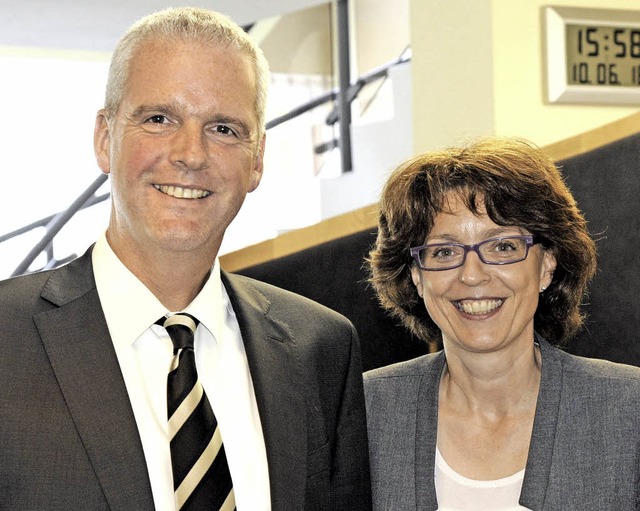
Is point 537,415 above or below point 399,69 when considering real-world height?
below

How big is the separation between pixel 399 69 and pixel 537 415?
4202 mm

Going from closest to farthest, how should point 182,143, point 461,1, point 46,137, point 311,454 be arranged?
1. point 182,143
2. point 311,454
3. point 461,1
4. point 46,137

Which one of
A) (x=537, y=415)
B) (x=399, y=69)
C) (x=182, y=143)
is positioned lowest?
(x=537, y=415)

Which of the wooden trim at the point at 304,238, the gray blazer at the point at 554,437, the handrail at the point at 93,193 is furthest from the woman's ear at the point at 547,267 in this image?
the handrail at the point at 93,193

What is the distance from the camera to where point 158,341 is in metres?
1.92

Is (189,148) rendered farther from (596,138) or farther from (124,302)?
(596,138)

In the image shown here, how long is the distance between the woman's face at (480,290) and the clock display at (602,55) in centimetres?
229

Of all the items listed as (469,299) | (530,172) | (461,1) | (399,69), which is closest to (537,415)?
(469,299)

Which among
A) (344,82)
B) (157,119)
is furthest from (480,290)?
(344,82)

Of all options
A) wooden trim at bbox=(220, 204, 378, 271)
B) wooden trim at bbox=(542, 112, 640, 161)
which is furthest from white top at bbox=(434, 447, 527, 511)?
wooden trim at bbox=(220, 204, 378, 271)

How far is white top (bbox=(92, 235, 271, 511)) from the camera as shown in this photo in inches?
72.3

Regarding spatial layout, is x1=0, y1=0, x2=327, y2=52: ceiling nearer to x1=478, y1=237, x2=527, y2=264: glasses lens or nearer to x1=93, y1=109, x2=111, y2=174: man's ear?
x1=478, y1=237, x2=527, y2=264: glasses lens

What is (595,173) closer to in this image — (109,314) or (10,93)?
(109,314)

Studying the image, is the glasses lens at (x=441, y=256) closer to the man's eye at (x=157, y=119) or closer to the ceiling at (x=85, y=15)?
the man's eye at (x=157, y=119)
